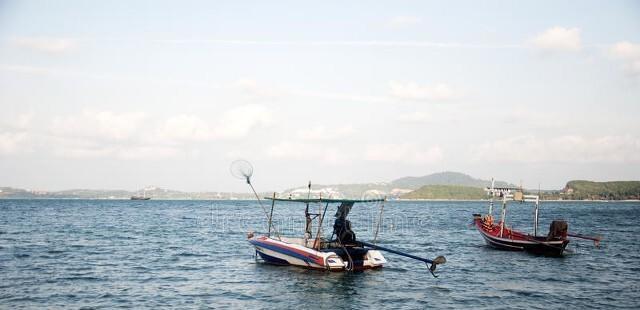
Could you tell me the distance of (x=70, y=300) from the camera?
25.4m

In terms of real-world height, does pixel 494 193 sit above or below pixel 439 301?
above

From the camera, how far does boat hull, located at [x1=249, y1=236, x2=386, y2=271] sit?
32281mm

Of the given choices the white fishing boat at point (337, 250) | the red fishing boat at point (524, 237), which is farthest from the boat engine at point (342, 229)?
the red fishing boat at point (524, 237)

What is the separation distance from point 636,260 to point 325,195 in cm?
2382

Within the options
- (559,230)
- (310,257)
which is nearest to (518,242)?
(559,230)

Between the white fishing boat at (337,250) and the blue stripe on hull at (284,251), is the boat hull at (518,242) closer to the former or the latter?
the white fishing boat at (337,250)

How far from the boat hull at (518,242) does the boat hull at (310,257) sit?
615 inches

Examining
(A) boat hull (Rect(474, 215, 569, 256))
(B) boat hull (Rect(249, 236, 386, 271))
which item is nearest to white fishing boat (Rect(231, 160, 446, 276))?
(B) boat hull (Rect(249, 236, 386, 271))

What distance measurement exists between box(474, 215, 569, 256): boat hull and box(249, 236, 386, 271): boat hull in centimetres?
1562

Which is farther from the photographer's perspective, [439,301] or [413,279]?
[413,279]

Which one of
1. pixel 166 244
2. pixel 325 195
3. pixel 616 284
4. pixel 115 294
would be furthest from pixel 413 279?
pixel 166 244

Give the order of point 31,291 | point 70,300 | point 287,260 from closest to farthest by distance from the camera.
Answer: point 70,300 < point 31,291 < point 287,260

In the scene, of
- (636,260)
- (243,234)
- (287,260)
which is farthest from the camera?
(243,234)

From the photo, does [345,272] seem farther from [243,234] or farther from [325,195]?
[243,234]
